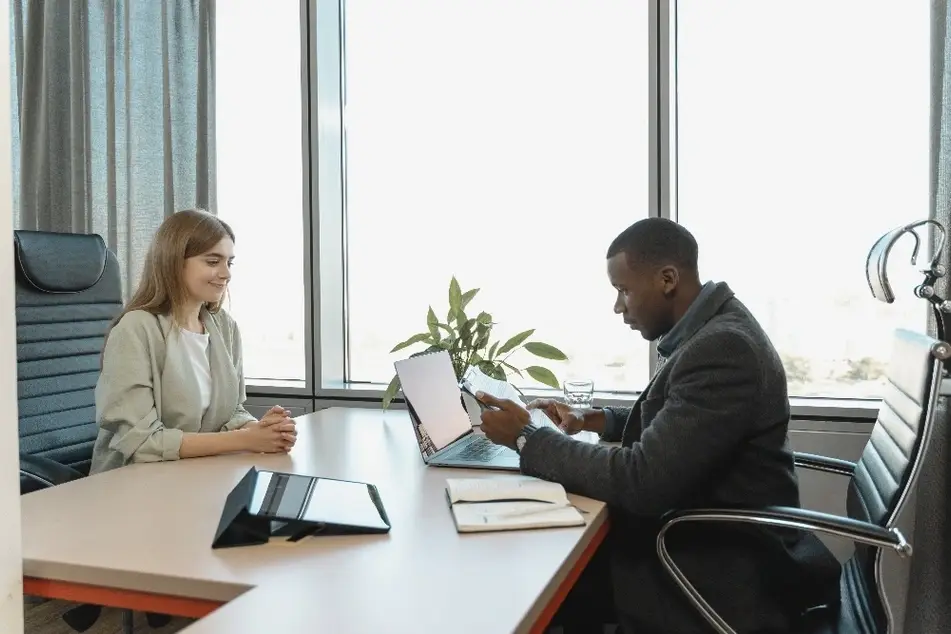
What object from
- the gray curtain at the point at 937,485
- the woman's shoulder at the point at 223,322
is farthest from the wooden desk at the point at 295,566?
the gray curtain at the point at 937,485

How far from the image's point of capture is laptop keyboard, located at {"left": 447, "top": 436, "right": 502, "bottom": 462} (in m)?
1.83

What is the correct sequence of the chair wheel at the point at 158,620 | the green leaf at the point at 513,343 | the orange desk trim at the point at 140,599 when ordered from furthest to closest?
the green leaf at the point at 513,343 < the chair wheel at the point at 158,620 < the orange desk trim at the point at 140,599

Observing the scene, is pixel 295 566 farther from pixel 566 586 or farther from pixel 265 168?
pixel 265 168

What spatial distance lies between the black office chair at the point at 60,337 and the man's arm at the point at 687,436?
4.89 ft

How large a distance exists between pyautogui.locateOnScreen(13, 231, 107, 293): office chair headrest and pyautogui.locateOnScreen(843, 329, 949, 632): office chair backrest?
218 cm

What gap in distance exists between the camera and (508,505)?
138 cm

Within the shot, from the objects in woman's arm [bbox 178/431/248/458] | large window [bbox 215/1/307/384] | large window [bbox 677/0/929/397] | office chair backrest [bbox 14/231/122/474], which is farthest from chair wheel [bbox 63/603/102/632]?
large window [bbox 677/0/929/397]

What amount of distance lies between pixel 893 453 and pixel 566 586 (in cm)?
69

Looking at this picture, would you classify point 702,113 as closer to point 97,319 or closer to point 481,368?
point 481,368

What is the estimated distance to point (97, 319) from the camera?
8.41ft

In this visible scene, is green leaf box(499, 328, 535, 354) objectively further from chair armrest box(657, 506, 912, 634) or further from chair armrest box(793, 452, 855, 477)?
chair armrest box(657, 506, 912, 634)

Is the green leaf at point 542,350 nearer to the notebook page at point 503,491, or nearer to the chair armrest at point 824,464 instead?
the chair armrest at point 824,464

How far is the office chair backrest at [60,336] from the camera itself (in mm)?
2336

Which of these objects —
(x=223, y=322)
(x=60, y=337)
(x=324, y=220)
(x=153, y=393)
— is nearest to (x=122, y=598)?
(x=153, y=393)
